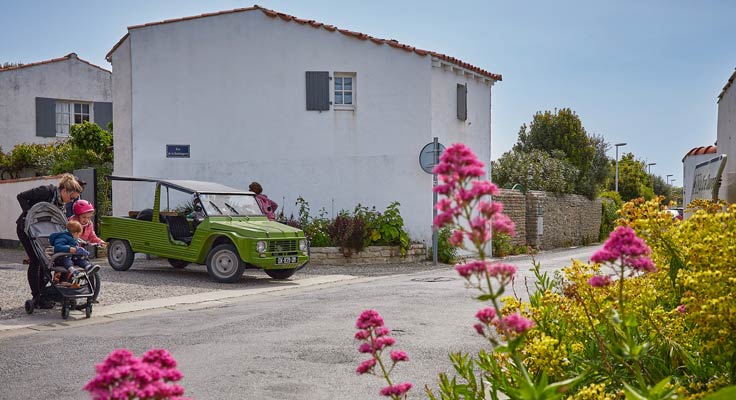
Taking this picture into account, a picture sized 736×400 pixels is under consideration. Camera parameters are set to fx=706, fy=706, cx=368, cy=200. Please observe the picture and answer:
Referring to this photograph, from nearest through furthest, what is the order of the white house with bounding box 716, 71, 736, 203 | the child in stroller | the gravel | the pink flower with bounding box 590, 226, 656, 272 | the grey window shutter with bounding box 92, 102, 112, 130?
the pink flower with bounding box 590, 226, 656, 272
the white house with bounding box 716, 71, 736, 203
the child in stroller
the gravel
the grey window shutter with bounding box 92, 102, 112, 130

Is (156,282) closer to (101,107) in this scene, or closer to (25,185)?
(25,185)

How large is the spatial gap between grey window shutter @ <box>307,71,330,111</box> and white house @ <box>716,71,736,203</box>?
11685mm

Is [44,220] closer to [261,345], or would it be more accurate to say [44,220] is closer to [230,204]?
[261,345]

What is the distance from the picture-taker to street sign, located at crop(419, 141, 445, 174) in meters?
17.7

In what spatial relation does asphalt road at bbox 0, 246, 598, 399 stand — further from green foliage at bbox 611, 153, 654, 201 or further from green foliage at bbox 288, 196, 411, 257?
green foliage at bbox 611, 153, 654, 201

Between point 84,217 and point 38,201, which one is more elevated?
point 38,201

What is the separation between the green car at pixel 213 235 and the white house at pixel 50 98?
1486cm

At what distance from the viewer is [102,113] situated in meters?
28.1

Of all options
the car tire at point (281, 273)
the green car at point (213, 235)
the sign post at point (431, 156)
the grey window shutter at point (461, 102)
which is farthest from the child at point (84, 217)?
the grey window shutter at point (461, 102)

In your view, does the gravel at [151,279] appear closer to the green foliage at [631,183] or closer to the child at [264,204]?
the child at [264,204]

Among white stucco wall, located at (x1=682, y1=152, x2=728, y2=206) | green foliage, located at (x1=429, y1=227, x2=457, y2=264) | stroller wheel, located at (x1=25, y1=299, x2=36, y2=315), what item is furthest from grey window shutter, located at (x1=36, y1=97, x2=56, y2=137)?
white stucco wall, located at (x1=682, y1=152, x2=728, y2=206)

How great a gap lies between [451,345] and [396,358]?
4269 mm

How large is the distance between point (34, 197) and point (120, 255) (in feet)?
18.5

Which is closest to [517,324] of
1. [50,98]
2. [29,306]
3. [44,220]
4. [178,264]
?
[44,220]
